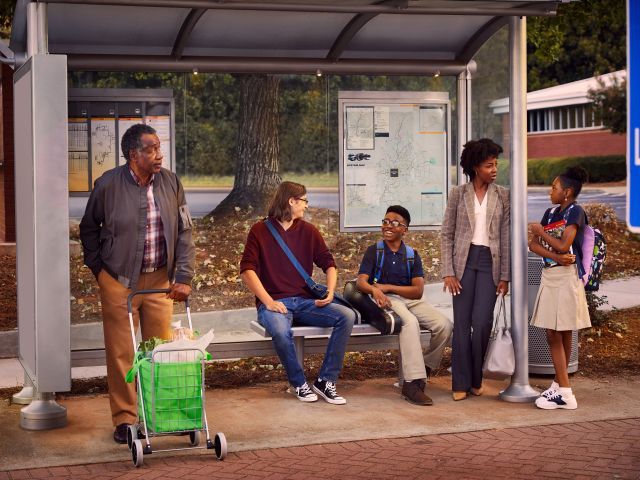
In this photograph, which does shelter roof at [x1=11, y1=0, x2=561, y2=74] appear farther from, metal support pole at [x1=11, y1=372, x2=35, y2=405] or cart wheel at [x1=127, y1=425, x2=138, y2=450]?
cart wheel at [x1=127, y1=425, x2=138, y2=450]

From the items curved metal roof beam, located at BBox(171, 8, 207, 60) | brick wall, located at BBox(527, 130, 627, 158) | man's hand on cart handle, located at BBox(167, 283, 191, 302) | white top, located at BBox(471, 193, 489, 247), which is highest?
brick wall, located at BBox(527, 130, 627, 158)

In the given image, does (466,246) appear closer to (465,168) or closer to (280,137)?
(465,168)

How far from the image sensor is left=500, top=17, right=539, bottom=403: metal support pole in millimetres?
8102

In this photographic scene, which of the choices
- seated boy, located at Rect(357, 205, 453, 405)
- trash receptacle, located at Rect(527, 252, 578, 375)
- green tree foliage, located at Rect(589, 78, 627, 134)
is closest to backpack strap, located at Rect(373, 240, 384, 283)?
seated boy, located at Rect(357, 205, 453, 405)

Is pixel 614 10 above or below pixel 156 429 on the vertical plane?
above

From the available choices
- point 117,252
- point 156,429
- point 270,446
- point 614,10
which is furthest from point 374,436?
point 614,10

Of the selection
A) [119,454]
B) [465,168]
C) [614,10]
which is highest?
[614,10]

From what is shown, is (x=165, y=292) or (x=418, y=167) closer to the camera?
(x=165, y=292)

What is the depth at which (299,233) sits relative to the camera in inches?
326

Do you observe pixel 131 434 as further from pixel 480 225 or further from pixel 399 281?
pixel 480 225

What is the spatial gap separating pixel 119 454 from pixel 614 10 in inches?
410

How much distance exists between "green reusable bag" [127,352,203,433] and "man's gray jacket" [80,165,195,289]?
75 centimetres

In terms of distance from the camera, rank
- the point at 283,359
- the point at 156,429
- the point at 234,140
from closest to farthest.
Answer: the point at 156,429
the point at 283,359
the point at 234,140

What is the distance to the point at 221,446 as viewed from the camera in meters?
6.49
